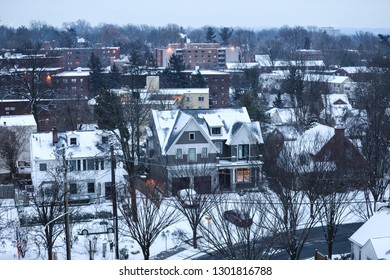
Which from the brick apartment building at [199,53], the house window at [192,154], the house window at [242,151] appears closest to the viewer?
the house window at [192,154]

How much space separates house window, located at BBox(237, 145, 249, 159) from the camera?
6.93m

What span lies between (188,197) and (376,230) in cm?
151

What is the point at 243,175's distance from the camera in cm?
650

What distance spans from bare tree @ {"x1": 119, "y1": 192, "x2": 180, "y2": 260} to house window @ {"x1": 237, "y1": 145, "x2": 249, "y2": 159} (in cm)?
229

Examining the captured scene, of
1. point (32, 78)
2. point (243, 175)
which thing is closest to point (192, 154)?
point (243, 175)

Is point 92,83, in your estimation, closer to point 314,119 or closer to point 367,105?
point 314,119

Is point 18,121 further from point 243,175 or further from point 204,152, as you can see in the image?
point 243,175

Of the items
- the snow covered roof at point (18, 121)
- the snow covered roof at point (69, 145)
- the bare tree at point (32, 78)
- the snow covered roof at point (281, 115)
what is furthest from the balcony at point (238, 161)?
the snow covered roof at point (281, 115)

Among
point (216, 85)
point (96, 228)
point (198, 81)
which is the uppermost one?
point (198, 81)

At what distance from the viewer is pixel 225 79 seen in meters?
10.9

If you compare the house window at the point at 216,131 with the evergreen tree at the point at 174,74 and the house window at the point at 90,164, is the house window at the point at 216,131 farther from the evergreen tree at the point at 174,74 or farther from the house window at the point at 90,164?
the evergreen tree at the point at 174,74

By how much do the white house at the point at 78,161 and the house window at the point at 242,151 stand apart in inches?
56.8

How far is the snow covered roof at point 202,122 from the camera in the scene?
6641 mm

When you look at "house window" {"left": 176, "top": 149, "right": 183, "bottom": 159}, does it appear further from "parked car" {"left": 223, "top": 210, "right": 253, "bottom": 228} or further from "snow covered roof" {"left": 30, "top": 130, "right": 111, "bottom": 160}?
"parked car" {"left": 223, "top": 210, "right": 253, "bottom": 228}
